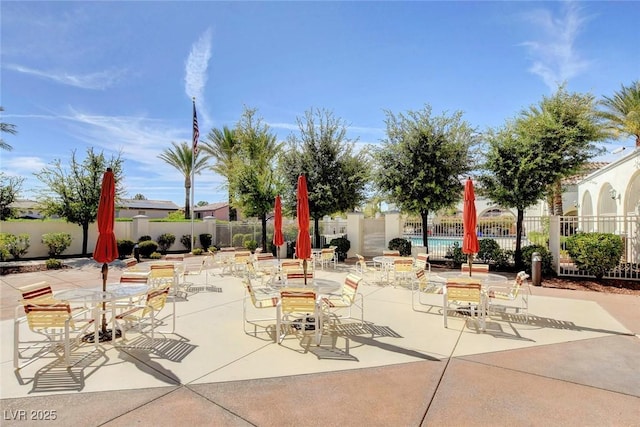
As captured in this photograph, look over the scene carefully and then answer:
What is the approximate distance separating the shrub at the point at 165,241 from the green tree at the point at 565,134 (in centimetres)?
2040

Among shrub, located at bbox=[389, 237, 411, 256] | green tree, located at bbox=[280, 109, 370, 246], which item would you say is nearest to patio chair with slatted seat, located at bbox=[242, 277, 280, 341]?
green tree, located at bbox=[280, 109, 370, 246]

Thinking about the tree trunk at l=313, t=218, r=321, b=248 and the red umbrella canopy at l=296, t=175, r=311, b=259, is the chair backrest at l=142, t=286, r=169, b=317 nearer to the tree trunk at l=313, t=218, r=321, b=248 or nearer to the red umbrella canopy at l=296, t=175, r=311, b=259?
the red umbrella canopy at l=296, t=175, r=311, b=259

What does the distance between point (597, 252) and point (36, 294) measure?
1458 cm

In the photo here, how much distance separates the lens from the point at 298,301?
5344 mm

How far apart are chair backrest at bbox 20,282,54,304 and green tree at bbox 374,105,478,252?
11931 mm

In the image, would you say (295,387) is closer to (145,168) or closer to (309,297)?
(309,297)

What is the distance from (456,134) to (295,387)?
42.9 ft

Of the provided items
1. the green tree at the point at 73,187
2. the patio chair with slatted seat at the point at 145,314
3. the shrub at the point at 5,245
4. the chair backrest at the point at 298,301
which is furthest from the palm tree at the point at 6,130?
the chair backrest at the point at 298,301

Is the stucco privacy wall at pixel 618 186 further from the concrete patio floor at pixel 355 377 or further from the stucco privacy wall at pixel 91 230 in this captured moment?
the stucco privacy wall at pixel 91 230

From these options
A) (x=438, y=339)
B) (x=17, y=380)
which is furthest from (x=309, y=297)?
(x=17, y=380)

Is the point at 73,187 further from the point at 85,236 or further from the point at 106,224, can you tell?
the point at 106,224

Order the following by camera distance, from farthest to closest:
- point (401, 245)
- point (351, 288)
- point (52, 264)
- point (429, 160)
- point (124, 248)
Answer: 1. point (124, 248)
2. point (401, 245)
3. point (429, 160)
4. point (52, 264)
5. point (351, 288)

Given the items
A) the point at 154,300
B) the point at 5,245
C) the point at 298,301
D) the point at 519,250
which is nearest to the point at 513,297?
the point at 298,301

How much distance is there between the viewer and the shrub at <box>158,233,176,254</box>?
21.0 metres
